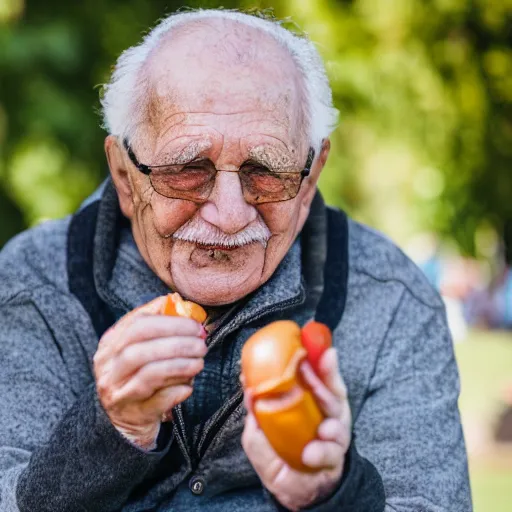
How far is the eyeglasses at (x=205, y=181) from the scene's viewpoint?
203 cm

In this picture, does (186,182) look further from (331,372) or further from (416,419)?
(416,419)

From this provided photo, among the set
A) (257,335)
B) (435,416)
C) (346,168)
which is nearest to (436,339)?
(435,416)

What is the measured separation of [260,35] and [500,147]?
1085cm

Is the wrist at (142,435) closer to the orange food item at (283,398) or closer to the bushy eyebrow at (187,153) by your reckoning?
the orange food item at (283,398)

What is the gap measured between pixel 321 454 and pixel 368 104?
8.71 m

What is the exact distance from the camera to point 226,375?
219cm

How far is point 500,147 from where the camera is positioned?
1241cm

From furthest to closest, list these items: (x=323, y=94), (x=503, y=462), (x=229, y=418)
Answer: (x=503, y=462) → (x=323, y=94) → (x=229, y=418)

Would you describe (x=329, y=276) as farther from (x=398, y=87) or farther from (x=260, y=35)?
(x=398, y=87)

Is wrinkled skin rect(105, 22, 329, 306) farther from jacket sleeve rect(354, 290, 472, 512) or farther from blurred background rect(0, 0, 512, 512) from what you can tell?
blurred background rect(0, 0, 512, 512)

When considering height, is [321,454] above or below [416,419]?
above

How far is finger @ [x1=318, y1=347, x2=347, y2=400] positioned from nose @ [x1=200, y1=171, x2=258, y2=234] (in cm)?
51

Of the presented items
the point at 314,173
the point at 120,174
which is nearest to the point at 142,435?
the point at 120,174

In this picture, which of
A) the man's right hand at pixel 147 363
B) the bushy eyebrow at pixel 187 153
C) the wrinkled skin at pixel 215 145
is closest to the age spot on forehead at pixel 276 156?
the wrinkled skin at pixel 215 145
